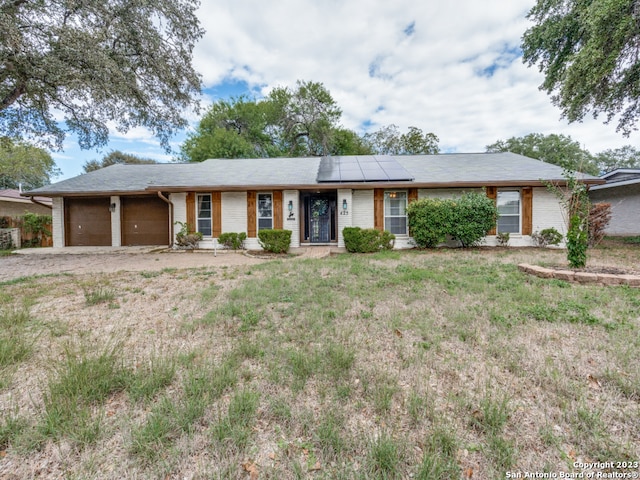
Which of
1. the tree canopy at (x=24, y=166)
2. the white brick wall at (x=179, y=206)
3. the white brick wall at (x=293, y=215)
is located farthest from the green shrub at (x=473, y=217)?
the tree canopy at (x=24, y=166)

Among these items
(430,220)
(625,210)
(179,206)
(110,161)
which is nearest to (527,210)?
(430,220)

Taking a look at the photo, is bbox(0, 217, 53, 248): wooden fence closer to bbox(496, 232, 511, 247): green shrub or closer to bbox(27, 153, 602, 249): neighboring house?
→ bbox(27, 153, 602, 249): neighboring house

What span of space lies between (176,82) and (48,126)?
4.87 m

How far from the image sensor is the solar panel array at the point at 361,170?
33.3ft

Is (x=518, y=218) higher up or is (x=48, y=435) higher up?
(x=518, y=218)

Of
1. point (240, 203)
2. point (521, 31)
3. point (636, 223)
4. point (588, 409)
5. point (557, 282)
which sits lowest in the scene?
point (588, 409)

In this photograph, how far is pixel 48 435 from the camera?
1644 mm

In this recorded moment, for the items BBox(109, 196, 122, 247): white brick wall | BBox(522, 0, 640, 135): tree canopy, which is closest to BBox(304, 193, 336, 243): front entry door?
BBox(109, 196, 122, 247): white brick wall

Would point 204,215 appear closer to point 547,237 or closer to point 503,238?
point 503,238

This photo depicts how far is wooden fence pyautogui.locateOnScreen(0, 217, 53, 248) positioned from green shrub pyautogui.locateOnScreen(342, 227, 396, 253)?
46.8ft

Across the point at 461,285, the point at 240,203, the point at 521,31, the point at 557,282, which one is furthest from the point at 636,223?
the point at 240,203

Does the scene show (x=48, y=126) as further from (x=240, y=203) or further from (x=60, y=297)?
(x=60, y=297)

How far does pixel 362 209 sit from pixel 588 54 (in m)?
8.10

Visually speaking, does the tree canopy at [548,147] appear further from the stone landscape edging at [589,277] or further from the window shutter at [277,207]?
the window shutter at [277,207]
